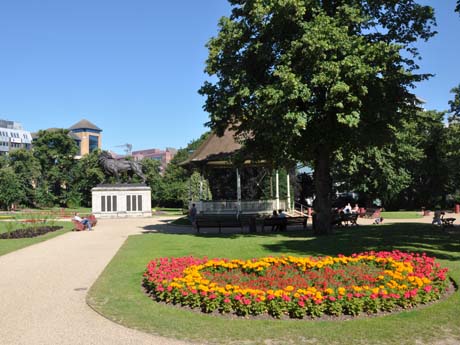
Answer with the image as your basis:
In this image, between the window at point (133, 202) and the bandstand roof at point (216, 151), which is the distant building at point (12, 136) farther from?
the bandstand roof at point (216, 151)

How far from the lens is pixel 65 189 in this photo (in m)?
72.4

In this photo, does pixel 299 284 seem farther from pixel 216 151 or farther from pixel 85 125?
pixel 85 125

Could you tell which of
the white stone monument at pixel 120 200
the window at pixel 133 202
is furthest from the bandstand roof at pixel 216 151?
the window at pixel 133 202

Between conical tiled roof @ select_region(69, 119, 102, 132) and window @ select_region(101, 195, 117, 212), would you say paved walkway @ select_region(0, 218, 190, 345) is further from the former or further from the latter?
conical tiled roof @ select_region(69, 119, 102, 132)

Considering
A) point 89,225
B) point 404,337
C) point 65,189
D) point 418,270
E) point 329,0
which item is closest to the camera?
point 404,337

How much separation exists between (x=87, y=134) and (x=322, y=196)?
120 m

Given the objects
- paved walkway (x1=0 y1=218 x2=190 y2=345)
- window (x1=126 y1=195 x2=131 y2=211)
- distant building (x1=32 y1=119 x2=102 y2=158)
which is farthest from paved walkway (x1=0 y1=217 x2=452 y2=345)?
distant building (x1=32 y1=119 x2=102 y2=158)

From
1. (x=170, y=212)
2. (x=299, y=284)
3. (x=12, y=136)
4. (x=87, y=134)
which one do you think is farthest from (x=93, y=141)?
(x=299, y=284)

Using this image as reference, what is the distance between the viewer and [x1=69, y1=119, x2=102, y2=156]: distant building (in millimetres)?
129500

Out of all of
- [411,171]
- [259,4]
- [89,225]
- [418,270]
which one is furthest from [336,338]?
[411,171]

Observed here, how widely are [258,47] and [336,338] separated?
15150 mm

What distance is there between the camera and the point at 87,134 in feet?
429

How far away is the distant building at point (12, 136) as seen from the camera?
13050cm

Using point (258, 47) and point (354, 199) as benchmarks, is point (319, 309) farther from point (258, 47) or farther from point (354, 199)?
point (354, 199)
